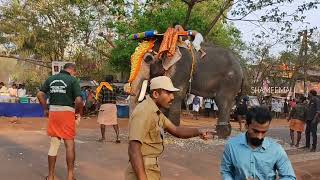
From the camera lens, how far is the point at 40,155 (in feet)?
30.8

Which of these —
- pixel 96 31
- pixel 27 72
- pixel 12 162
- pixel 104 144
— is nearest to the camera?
pixel 12 162

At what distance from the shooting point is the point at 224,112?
40.1ft

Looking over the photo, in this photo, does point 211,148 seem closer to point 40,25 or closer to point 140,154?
point 140,154

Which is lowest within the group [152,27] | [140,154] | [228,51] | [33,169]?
[33,169]

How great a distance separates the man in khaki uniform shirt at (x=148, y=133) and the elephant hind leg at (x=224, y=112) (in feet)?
26.6

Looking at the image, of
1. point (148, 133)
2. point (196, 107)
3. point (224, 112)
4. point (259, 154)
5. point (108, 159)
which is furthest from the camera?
point (196, 107)

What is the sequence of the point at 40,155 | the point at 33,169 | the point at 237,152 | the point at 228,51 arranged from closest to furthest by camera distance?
1. the point at 237,152
2. the point at 33,169
3. the point at 40,155
4. the point at 228,51

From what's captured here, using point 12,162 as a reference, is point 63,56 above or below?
above

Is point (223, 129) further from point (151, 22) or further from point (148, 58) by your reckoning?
point (151, 22)

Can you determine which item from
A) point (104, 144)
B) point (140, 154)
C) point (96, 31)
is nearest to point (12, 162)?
point (104, 144)

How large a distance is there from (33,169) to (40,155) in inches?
56.7

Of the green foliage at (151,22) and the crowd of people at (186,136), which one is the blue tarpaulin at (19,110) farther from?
the crowd of people at (186,136)

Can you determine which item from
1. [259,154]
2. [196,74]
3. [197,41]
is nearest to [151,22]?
[196,74]

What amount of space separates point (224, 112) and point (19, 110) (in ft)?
32.4
